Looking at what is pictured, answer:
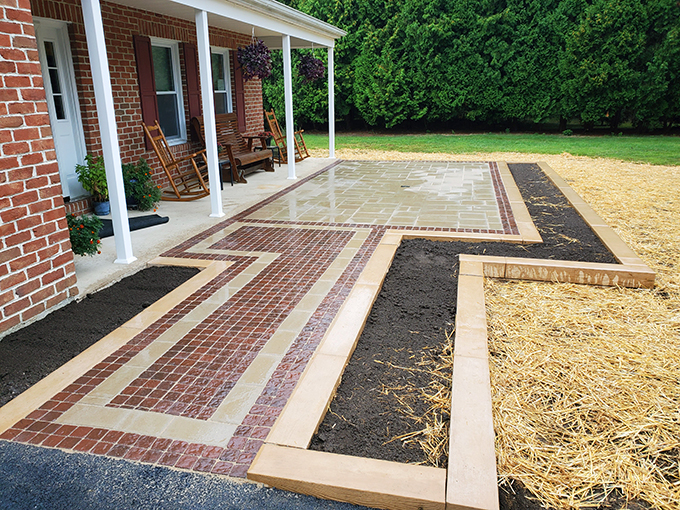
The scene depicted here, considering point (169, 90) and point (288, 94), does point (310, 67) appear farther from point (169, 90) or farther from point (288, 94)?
point (169, 90)

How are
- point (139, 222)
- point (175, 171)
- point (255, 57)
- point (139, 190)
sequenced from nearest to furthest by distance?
point (139, 222)
point (139, 190)
point (175, 171)
point (255, 57)

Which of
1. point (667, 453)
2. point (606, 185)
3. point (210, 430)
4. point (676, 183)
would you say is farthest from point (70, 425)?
point (676, 183)

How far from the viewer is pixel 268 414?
2.68m

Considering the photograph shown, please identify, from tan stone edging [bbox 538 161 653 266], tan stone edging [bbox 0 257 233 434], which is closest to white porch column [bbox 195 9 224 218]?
tan stone edging [bbox 0 257 233 434]

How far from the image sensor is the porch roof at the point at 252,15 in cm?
628

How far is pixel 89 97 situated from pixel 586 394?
6324 mm

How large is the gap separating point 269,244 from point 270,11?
3993mm

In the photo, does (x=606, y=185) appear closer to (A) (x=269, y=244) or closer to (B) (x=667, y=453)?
(A) (x=269, y=244)

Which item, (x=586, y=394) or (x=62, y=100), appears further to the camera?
(x=62, y=100)

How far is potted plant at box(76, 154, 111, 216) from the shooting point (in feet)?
20.3

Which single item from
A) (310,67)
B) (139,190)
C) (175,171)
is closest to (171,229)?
(139,190)

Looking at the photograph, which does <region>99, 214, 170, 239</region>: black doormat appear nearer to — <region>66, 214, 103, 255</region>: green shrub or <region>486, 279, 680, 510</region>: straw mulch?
<region>66, 214, 103, 255</region>: green shrub

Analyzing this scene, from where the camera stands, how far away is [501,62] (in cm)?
1647

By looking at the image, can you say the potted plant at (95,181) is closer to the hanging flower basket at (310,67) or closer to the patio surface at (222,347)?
the patio surface at (222,347)
